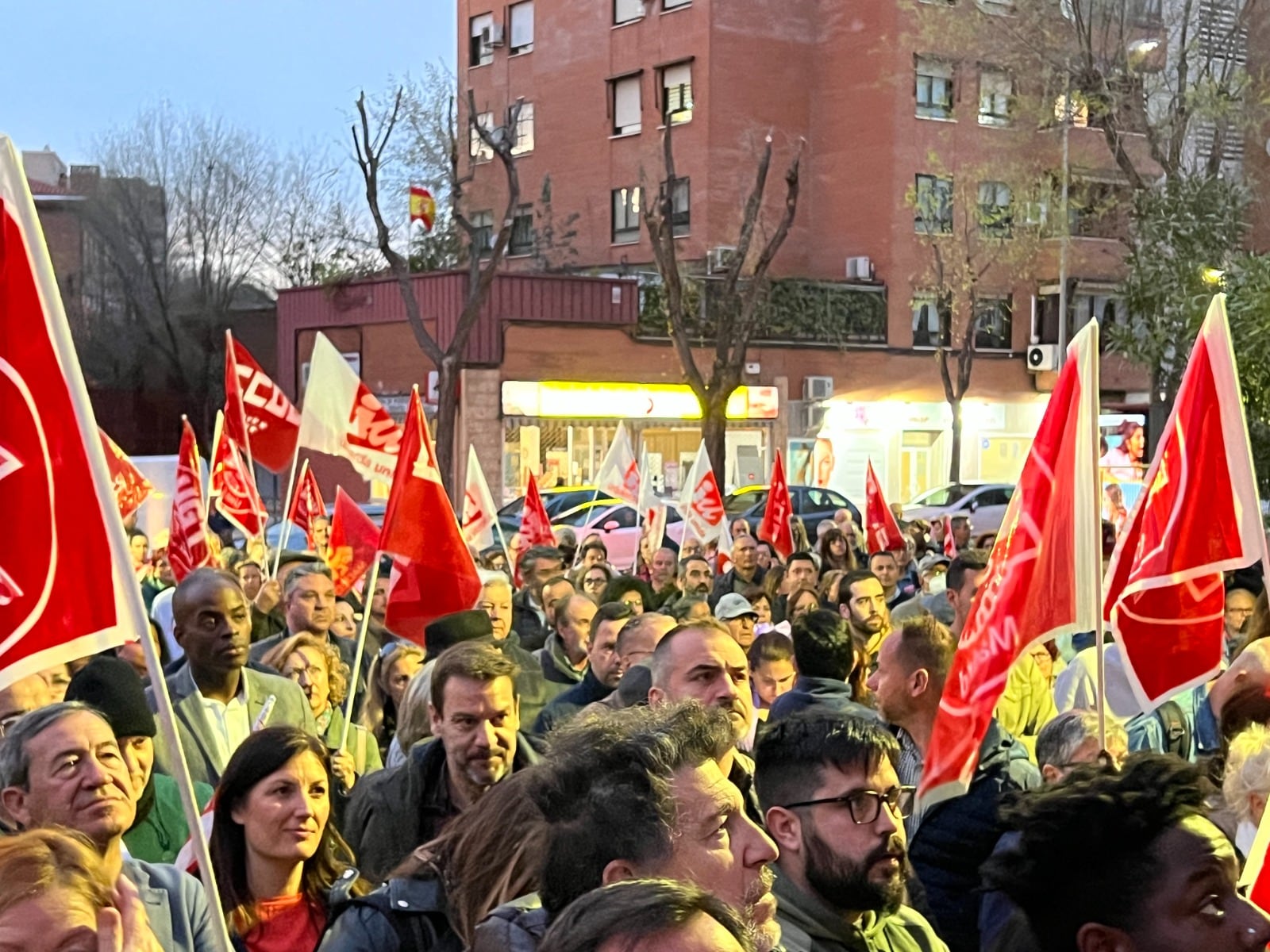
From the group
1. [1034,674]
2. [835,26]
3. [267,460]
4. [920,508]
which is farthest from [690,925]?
[835,26]

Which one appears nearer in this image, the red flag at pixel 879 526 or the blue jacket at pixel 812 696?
the blue jacket at pixel 812 696

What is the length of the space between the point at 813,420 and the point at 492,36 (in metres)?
13.9

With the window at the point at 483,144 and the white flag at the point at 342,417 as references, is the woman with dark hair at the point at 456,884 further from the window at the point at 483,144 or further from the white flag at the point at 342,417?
the window at the point at 483,144

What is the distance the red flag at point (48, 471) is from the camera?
11.7 feet

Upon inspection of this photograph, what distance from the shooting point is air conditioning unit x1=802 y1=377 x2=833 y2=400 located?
32281 millimetres

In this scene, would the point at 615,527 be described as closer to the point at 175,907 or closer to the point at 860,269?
the point at 860,269

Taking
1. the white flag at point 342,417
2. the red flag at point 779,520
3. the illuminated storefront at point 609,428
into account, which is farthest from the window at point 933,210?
the white flag at point 342,417

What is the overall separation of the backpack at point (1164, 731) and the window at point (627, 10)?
31.5 metres

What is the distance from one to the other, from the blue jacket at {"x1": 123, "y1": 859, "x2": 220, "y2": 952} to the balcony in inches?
1058

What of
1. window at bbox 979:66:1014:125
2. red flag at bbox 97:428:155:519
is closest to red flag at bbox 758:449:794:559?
red flag at bbox 97:428:155:519

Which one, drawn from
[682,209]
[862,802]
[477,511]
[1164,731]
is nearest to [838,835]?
[862,802]

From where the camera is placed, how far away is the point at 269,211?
39406mm

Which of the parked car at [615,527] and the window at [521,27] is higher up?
the window at [521,27]

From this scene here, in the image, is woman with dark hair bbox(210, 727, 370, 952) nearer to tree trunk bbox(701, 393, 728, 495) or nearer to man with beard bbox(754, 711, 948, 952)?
man with beard bbox(754, 711, 948, 952)
